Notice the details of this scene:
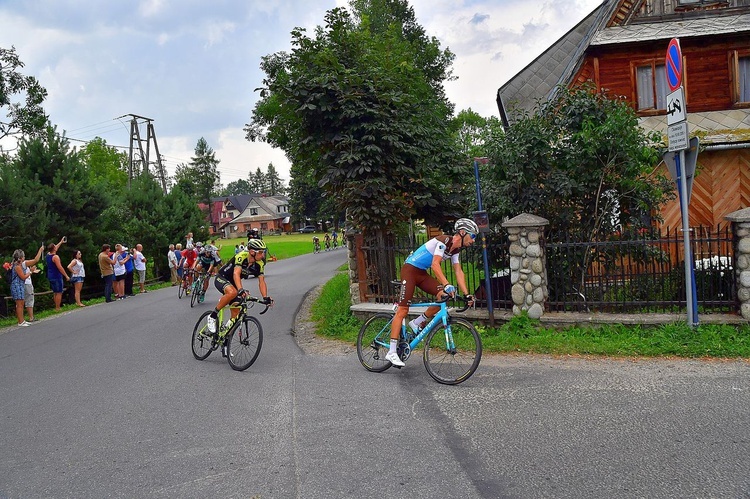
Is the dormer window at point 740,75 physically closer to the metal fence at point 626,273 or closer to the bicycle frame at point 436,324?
the metal fence at point 626,273

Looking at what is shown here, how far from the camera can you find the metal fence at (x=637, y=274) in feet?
27.1

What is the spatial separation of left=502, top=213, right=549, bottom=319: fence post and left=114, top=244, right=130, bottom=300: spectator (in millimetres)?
14827

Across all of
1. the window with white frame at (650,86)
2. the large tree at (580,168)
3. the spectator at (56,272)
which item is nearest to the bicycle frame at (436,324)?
the large tree at (580,168)

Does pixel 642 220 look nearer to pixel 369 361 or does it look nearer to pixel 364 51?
pixel 369 361

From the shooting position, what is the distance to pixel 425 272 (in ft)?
23.7

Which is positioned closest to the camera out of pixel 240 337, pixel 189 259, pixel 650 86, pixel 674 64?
pixel 674 64

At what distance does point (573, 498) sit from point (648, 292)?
5411 millimetres

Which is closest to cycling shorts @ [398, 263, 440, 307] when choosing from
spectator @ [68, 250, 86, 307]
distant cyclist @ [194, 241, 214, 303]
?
distant cyclist @ [194, 241, 214, 303]

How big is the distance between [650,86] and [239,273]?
39.3 feet

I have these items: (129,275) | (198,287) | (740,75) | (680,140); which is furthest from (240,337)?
(129,275)

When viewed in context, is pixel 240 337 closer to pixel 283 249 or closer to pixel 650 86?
pixel 650 86

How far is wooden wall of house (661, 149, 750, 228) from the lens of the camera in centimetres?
1418

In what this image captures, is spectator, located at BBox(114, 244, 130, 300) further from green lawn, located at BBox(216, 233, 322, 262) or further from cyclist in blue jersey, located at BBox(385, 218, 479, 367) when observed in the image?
cyclist in blue jersey, located at BBox(385, 218, 479, 367)

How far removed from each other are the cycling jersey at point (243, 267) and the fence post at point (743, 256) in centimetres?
626
